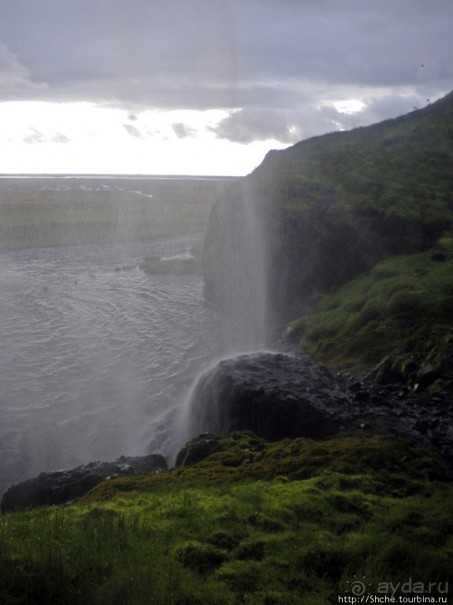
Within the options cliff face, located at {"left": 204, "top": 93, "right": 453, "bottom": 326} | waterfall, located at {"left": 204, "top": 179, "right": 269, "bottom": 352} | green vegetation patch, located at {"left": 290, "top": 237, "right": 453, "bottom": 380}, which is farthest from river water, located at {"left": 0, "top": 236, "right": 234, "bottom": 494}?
green vegetation patch, located at {"left": 290, "top": 237, "right": 453, "bottom": 380}

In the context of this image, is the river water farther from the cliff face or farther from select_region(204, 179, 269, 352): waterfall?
the cliff face

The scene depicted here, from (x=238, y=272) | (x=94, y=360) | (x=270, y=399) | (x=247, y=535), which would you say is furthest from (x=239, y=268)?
(x=247, y=535)

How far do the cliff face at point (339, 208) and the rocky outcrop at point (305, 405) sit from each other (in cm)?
1547

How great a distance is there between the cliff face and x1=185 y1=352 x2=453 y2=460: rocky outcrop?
609 inches

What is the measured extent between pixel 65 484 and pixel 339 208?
3269 cm

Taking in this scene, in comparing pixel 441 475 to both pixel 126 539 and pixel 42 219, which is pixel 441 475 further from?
pixel 42 219

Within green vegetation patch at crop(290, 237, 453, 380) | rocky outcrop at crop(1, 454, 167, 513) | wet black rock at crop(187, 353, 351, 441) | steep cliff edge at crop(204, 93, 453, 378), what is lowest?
rocky outcrop at crop(1, 454, 167, 513)

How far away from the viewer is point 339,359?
2636 cm

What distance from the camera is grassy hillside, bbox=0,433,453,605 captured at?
8891 mm

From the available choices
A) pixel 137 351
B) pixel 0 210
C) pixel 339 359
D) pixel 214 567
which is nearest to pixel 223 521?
pixel 214 567

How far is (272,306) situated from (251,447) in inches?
930

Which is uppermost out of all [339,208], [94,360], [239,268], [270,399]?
[339,208]

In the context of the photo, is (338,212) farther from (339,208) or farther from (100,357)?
(100,357)

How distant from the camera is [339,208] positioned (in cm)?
4328
